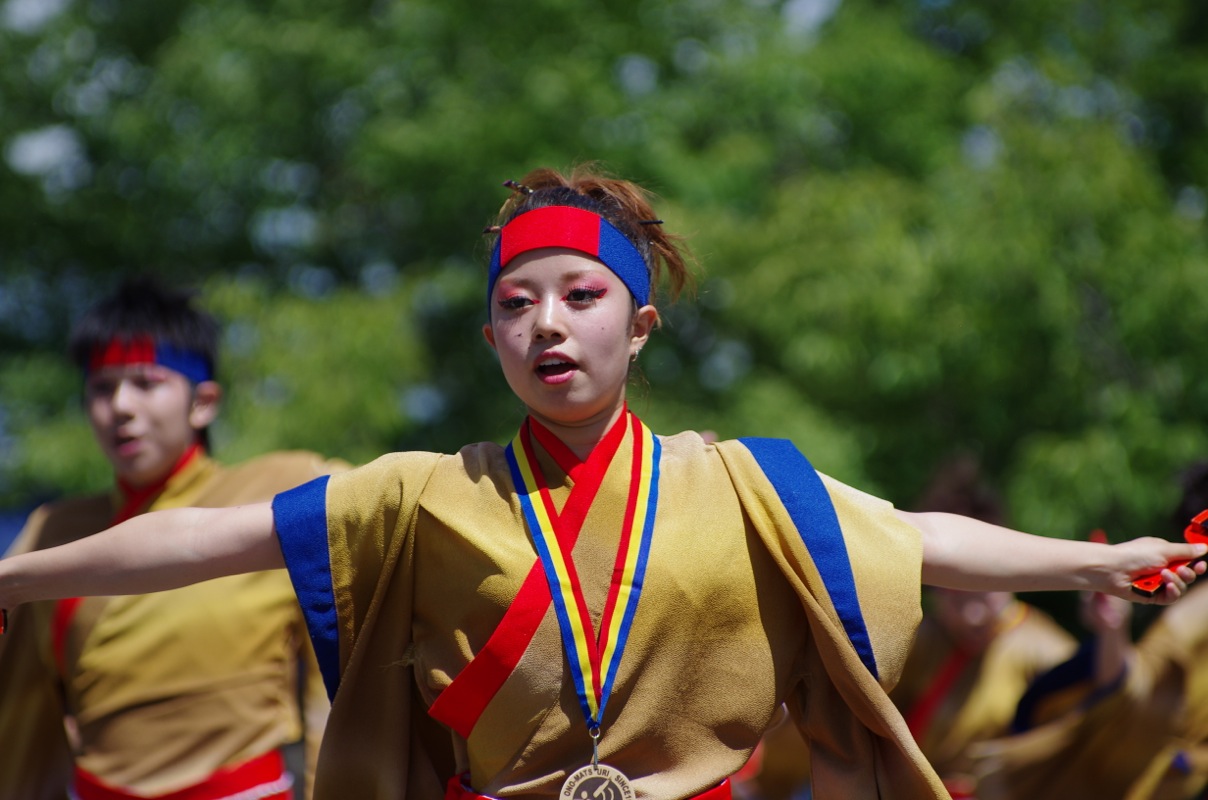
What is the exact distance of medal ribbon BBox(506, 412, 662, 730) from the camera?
2.36m

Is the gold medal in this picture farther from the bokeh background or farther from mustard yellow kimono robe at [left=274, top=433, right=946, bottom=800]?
the bokeh background

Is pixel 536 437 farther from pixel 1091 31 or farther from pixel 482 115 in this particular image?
pixel 1091 31

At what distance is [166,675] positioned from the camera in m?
3.58

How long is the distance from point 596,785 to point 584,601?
0.30m

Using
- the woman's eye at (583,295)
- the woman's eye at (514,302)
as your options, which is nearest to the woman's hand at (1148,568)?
the woman's eye at (583,295)

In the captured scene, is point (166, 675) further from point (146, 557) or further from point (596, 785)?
point (596, 785)

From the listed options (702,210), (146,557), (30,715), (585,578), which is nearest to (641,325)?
(585,578)

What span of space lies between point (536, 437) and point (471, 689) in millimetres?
458

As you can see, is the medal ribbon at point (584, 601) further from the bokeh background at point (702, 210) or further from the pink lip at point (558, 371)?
the bokeh background at point (702, 210)

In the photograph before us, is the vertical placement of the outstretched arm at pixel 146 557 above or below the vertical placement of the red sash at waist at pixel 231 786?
above

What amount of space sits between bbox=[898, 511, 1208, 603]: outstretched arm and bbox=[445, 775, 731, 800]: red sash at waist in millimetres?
498

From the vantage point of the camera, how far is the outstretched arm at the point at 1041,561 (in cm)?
240

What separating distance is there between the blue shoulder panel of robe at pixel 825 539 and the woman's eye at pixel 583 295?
416 mm

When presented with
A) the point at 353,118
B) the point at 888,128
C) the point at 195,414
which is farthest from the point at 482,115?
the point at 195,414
